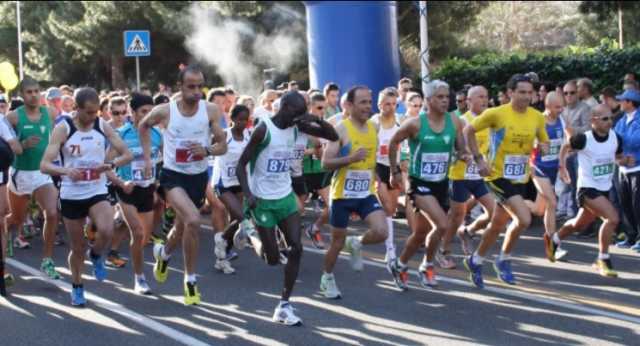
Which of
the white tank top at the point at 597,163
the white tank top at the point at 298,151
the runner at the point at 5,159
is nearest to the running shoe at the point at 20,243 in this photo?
the runner at the point at 5,159

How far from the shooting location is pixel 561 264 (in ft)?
34.6

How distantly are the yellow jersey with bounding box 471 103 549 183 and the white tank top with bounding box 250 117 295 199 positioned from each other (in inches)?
84.3

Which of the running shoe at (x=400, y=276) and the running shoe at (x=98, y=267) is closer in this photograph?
the running shoe at (x=400, y=276)

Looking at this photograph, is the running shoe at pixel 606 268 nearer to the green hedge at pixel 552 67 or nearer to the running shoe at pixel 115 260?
the running shoe at pixel 115 260

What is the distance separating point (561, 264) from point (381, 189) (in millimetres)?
2033

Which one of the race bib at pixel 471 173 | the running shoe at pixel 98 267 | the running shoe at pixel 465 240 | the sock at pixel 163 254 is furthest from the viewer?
the running shoe at pixel 465 240

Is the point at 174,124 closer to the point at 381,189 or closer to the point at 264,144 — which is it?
the point at 264,144

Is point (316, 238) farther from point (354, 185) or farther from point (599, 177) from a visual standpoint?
point (599, 177)

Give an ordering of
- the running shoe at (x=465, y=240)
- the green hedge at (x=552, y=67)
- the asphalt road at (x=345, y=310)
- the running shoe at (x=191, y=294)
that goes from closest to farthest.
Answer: the asphalt road at (x=345, y=310) < the running shoe at (x=191, y=294) < the running shoe at (x=465, y=240) < the green hedge at (x=552, y=67)

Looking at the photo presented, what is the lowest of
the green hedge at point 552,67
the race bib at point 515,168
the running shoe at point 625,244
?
the running shoe at point 625,244

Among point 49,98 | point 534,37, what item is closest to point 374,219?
point 49,98

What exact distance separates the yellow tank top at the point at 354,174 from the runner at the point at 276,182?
2.53 ft

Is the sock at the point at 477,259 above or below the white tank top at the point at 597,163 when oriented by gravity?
below

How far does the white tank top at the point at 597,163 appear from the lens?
10023 millimetres
